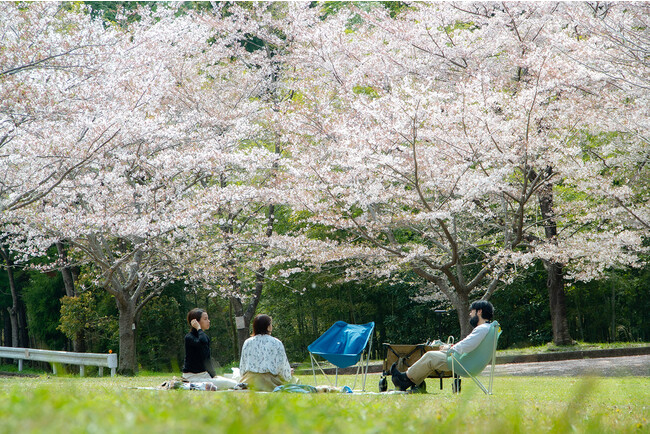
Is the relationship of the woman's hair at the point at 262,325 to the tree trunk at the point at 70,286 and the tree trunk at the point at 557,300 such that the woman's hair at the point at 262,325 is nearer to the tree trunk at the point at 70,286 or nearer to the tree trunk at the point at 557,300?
the tree trunk at the point at 557,300

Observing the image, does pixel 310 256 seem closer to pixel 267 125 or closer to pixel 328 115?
pixel 328 115

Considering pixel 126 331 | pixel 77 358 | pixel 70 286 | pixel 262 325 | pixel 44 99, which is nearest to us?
pixel 262 325

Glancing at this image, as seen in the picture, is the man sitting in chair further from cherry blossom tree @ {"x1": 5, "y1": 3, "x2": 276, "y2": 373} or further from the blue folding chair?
cherry blossom tree @ {"x1": 5, "y1": 3, "x2": 276, "y2": 373}

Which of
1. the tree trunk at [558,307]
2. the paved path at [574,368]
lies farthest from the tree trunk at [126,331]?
the tree trunk at [558,307]

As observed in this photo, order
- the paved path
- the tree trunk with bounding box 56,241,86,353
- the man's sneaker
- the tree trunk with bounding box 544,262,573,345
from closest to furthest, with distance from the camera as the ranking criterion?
the man's sneaker → the paved path → the tree trunk with bounding box 544,262,573,345 → the tree trunk with bounding box 56,241,86,353

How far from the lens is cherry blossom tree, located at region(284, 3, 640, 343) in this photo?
34.2 ft

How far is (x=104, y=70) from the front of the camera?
962 centimetres

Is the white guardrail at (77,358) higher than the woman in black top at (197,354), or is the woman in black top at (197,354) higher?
the woman in black top at (197,354)

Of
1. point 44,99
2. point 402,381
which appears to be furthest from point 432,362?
point 44,99

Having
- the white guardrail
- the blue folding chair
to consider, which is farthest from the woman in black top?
the white guardrail

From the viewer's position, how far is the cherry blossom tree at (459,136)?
10430mm

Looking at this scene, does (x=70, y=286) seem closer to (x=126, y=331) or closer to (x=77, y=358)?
(x=77, y=358)

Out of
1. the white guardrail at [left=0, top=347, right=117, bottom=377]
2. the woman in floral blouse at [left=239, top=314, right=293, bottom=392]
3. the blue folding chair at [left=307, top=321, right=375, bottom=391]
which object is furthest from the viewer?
the white guardrail at [left=0, top=347, right=117, bottom=377]

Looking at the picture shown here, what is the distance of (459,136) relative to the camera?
1068 centimetres
